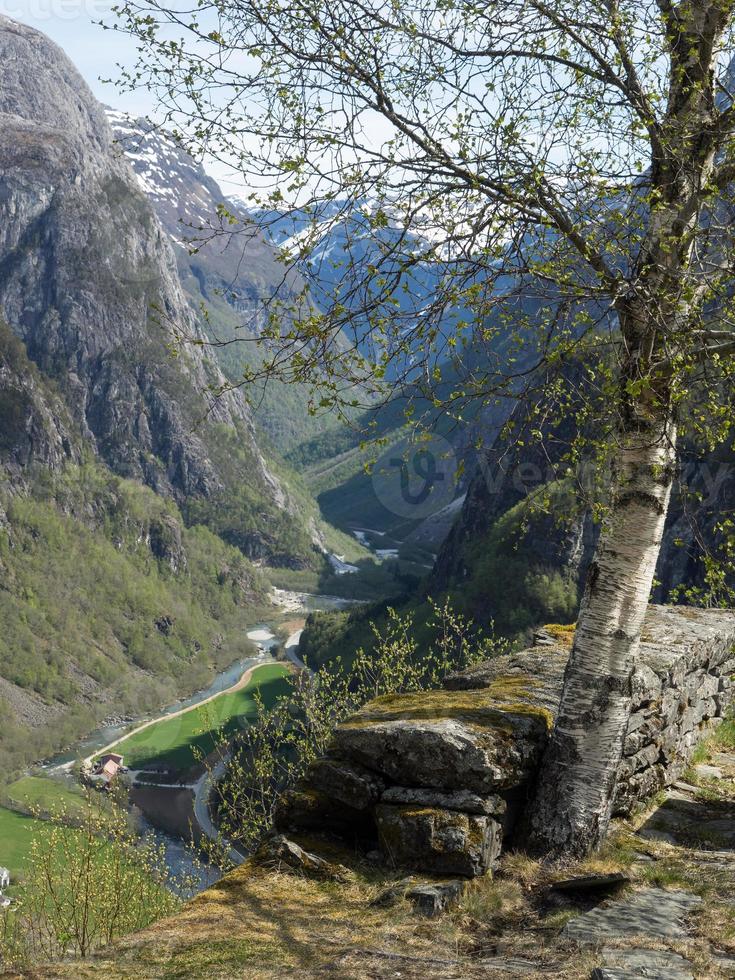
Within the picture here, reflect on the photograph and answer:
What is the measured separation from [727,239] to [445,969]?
7.91 metres

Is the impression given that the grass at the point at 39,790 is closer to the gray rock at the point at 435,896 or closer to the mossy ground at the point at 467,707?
the mossy ground at the point at 467,707

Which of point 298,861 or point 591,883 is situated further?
point 298,861

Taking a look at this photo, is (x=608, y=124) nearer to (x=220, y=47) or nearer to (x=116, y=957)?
(x=220, y=47)

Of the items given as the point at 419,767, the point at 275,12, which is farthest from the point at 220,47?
the point at 419,767

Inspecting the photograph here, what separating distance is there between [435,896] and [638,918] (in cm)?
191

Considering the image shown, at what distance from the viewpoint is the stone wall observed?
9547 millimetres

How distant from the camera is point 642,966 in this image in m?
6.82

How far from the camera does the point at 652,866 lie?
9.76 metres

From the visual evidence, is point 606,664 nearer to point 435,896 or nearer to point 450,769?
point 450,769

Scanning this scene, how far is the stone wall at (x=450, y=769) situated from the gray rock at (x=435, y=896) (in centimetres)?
32

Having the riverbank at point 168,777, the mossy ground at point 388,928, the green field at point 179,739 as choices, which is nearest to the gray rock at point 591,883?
the mossy ground at point 388,928

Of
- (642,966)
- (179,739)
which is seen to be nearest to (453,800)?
(642,966)

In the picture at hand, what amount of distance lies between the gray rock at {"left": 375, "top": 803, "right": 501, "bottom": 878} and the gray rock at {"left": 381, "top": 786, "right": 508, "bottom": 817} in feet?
0.24

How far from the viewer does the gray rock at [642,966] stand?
21.6 ft
